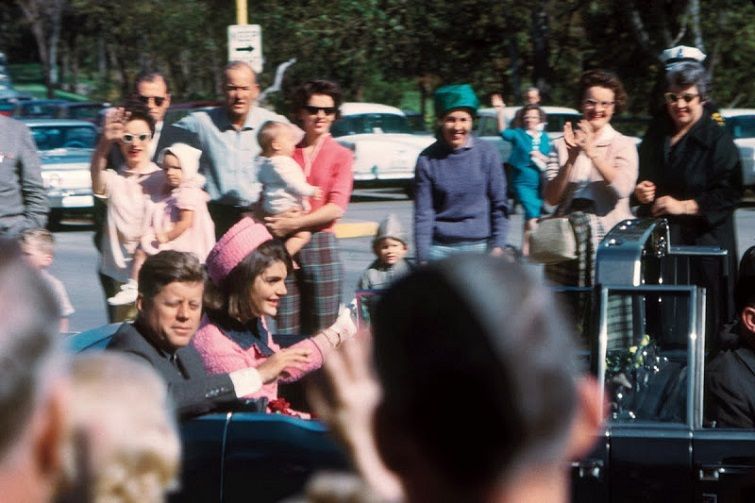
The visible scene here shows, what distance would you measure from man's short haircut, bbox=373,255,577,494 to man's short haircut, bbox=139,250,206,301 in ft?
12.3

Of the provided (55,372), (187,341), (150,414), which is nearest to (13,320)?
(55,372)

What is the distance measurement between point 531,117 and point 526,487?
13.7 metres

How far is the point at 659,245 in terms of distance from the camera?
19.6ft

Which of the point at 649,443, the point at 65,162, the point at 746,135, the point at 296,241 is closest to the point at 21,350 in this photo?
the point at 649,443

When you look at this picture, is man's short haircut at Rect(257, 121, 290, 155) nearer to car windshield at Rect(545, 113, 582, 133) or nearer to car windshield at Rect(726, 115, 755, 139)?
car windshield at Rect(726, 115, 755, 139)

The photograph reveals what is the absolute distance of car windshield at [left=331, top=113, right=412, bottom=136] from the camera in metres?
28.5

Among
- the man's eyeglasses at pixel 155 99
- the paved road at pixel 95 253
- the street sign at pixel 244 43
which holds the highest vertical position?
the street sign at pixel 244 43

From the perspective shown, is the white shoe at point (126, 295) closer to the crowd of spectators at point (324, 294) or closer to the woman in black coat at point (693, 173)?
the crowd of spectators at point (324, 294)

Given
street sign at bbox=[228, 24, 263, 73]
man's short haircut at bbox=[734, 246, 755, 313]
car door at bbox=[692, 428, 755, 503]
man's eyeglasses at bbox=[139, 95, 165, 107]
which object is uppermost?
street sign at bbox=[228, 24, 263, 73]

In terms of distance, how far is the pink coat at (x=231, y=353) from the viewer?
18.4ft

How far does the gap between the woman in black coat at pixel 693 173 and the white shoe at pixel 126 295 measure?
2.43 metres

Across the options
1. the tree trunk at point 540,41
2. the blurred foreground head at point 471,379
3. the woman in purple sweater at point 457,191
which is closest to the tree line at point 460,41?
the tree trunk at point 540,41

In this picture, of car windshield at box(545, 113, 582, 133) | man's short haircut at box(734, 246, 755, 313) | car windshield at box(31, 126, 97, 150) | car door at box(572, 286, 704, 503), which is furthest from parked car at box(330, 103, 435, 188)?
car door at box(572, 286, 704, 503)

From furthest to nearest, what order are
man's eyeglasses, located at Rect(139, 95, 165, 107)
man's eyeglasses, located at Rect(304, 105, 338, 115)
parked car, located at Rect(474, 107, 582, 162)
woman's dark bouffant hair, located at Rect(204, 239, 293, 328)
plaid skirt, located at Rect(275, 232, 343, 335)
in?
parked car, located at Rect(474, 107, 582, 162)
man's eyeglasses, located at Rect(139, 95, 165, 107)
man's eyeglasses, located at Rect(304, 105, 338, 115)
plaid skirt, located at Rect(275, 232, 343, 335)
woman's dark bouffant hair, located at Rect(204, 239, 293, 328)
